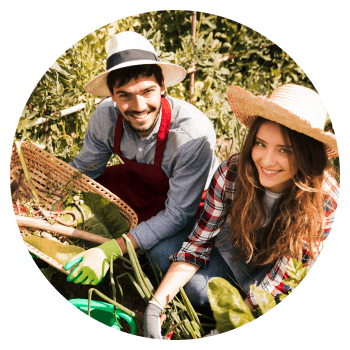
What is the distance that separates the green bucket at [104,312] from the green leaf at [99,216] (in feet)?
1.18

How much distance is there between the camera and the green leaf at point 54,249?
1.44m

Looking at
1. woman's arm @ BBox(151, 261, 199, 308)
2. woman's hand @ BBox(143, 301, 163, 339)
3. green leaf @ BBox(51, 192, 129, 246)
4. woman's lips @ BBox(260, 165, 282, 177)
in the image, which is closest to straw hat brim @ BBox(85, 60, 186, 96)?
green leaf @ BBox(51, 192, 129, 246)

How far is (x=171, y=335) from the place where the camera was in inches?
54.4

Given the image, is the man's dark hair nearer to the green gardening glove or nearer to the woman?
the woman

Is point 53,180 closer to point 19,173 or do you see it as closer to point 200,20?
point 19,173

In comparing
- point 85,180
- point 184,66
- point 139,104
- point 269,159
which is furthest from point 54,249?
point 184,66

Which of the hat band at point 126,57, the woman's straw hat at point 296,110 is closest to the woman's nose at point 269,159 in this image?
the woman's straw hat at point 296,110

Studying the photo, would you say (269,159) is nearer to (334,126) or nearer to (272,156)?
(272,156)

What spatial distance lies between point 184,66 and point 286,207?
1638 mm

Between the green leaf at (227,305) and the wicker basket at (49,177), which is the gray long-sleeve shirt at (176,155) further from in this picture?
the green leaf at (227,305)

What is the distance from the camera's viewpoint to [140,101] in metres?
1.42

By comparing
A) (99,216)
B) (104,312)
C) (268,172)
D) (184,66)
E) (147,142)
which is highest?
(184,66)

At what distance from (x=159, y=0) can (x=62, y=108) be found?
102cm

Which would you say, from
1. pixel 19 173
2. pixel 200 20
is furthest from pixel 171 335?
pixel 200 20
